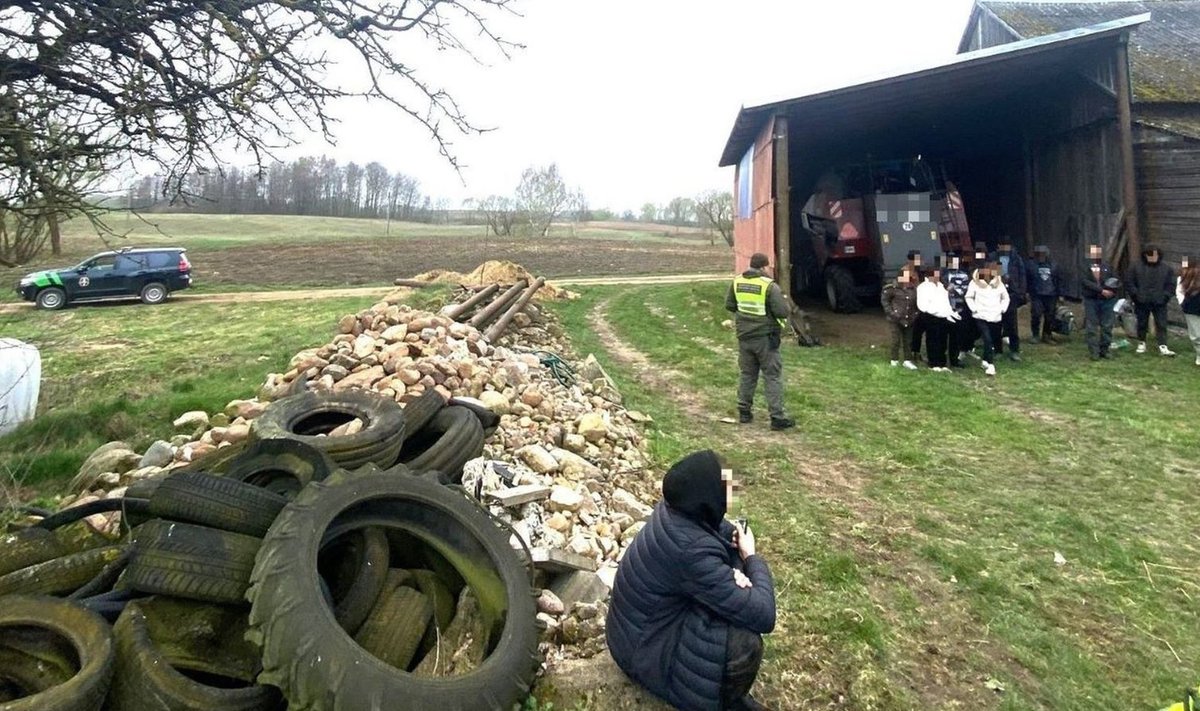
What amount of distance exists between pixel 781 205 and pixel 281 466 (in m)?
10.3

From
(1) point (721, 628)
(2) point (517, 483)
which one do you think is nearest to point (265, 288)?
(2) point (517, 483)

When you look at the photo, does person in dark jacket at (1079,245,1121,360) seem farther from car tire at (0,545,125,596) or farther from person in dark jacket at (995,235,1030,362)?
car tire at (0,545,125,596)

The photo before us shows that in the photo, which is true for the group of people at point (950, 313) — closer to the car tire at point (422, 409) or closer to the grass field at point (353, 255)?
the car tire at point (422, 409)

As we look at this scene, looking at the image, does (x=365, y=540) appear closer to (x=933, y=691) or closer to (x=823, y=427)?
(x=933, y=691)

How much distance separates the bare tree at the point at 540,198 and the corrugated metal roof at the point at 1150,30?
36.8m

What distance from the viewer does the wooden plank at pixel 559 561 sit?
13.3ft

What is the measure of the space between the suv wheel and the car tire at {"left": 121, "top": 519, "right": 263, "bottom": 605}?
22343 mm

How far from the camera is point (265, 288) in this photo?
2564 centimetres

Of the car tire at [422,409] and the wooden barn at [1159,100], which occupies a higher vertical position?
the wooden barn at [1159,100]

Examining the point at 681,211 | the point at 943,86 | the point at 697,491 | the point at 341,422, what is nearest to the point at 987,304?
the point at 943,86

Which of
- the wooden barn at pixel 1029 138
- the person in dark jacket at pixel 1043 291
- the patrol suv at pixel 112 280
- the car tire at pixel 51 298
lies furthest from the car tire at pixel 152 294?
the person in dark jacket at pixel 1043 291

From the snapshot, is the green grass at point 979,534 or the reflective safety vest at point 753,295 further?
the reflective safety vest at point 753,295

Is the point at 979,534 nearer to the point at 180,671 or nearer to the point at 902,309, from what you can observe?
the point at 180,671

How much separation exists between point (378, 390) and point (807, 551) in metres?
3.89
